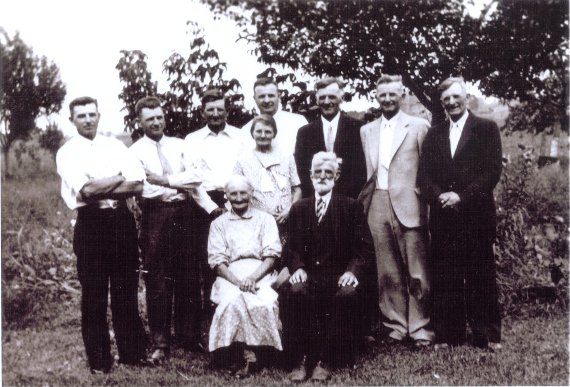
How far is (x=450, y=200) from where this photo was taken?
4.54 m

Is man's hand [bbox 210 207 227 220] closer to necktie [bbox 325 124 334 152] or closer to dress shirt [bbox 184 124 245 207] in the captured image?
dress shirt [bbox 184 124 245 207]

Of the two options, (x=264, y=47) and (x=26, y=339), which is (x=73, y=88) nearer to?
(x=264, y=47)

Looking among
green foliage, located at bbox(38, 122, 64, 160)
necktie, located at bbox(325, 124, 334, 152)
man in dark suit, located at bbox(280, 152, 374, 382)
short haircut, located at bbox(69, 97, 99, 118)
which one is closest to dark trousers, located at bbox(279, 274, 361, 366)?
man in dark suit, located at bbox(280, 152, 374, 382)

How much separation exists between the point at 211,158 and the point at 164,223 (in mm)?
679

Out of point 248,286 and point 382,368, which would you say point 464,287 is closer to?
point 382,368

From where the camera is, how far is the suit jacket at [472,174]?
15.1 ft

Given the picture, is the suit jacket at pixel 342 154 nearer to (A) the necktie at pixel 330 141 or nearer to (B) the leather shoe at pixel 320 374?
(A) the necktie at pixel 330 141

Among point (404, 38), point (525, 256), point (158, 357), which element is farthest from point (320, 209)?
point (525, 256)

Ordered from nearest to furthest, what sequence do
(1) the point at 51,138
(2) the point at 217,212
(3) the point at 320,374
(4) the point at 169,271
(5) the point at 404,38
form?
(3) the point at 320,374
(4) the point at 169,271
(2) the point at 217,212
(5) the point at 404,38
(1) the point at 51,138

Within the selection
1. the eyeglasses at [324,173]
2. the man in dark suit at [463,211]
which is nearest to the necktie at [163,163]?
the eyeglasses at [324,173]

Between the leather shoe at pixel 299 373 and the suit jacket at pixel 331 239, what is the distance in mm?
630

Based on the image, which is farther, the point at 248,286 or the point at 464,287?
the point at 464,287

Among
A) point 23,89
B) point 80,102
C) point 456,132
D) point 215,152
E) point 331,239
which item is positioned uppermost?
point 23,89

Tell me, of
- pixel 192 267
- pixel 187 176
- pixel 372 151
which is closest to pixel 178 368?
pixel 192 267
